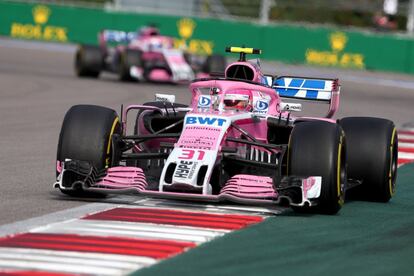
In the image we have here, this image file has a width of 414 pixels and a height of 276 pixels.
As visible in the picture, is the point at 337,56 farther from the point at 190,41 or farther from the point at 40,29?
the point at 40,29

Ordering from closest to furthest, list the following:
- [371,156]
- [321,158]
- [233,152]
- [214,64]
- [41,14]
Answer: [321,158]
[233,152]
[371,156]
[214,64]
[41,14]

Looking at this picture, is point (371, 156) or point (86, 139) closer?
point (86, 139)

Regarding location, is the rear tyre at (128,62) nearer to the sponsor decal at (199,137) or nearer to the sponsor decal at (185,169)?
the sponsor decal at (199,137)

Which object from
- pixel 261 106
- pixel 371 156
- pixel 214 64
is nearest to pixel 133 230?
→ pixel 261 106

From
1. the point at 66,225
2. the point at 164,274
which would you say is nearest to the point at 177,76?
the point at 66,225

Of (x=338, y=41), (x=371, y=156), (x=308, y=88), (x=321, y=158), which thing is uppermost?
(x=308, y=88)

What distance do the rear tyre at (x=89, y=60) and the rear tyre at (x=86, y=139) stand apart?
1751cm

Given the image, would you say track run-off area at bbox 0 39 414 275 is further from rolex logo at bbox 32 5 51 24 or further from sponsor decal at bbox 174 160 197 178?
rolex logo at bbox 32 5 51 24

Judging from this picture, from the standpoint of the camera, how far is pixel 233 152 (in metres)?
9.84

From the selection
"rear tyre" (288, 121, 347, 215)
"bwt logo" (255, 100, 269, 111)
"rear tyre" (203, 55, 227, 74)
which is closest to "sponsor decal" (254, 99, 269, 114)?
"bwt logo" (255, 100, 269, 111)

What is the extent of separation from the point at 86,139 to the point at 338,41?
86.5ft

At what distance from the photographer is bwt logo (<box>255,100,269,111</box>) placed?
430 inches

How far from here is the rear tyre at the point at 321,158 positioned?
9445 millimetres

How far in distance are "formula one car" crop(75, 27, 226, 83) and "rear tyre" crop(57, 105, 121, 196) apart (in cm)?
1634
